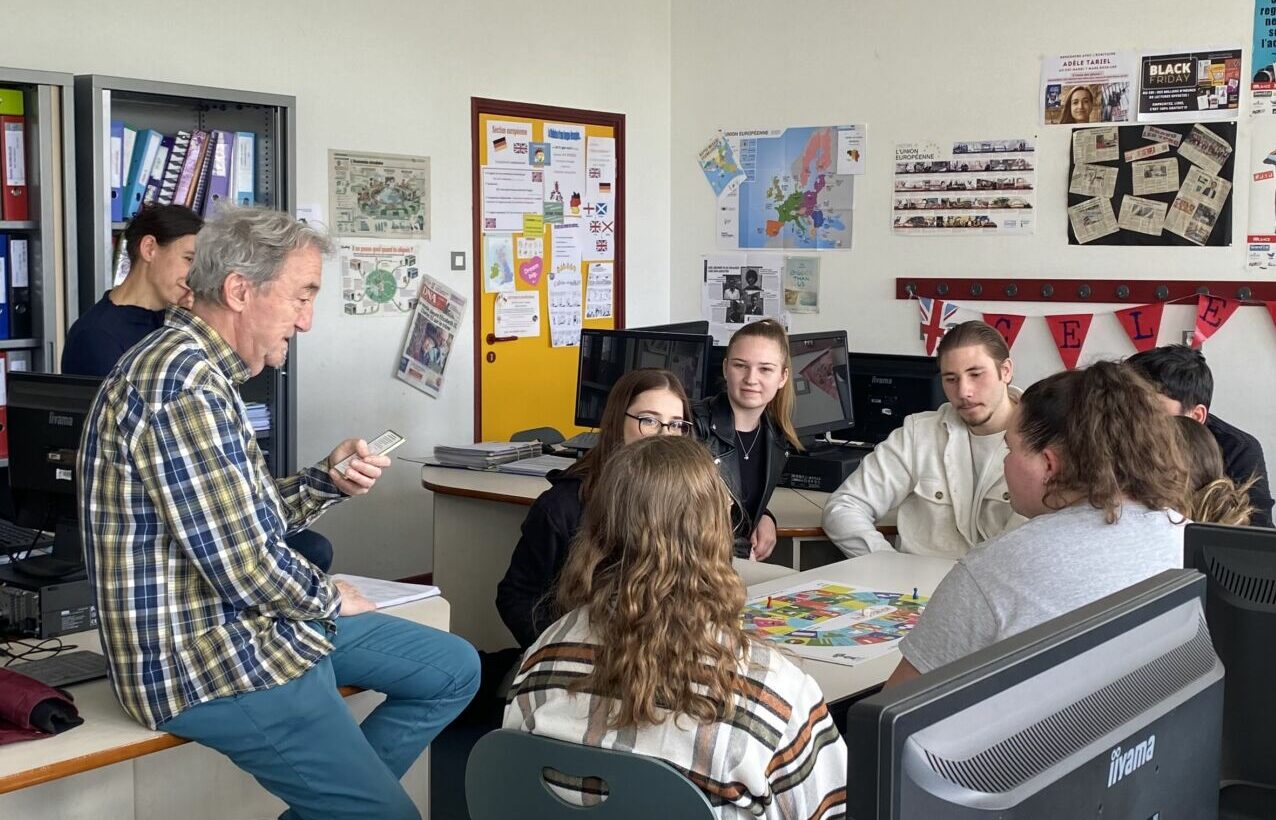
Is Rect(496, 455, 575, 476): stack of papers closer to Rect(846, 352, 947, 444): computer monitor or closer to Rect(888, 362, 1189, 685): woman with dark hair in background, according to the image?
Rect(846, 352, 947, 444): computer monitor

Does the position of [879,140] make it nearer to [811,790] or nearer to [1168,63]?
[1168,63]

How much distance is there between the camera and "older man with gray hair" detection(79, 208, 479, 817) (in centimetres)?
200

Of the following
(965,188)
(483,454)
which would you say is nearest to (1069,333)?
(965,188)

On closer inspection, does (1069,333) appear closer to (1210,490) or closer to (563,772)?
(1210,490)

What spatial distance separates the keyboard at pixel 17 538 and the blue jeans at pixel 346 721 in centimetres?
99

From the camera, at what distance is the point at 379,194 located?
5543 mm

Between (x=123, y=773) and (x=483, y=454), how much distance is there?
7.00 feet

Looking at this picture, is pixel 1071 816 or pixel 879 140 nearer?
pixel 1071 816

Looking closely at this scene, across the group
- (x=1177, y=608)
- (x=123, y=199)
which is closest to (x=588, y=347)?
(x=123, y=199)

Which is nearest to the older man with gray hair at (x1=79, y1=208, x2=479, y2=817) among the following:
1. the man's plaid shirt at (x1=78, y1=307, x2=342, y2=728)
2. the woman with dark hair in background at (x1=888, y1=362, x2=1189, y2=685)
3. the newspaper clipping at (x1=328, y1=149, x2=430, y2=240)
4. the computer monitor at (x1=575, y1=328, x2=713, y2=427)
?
the man's plaid shirt at (x1=78, y1=307, x2=342, y2=728)

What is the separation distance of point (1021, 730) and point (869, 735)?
136 mm

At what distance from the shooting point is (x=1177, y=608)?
0.91m

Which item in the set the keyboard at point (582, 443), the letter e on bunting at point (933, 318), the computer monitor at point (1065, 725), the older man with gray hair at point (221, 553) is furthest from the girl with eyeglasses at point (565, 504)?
the letter e on bunting at point (933, 318)

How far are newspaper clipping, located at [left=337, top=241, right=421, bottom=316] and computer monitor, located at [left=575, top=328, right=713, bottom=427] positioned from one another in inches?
52.9
